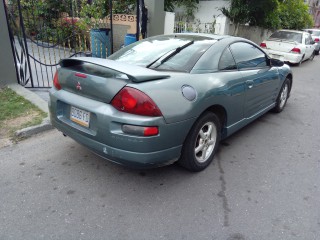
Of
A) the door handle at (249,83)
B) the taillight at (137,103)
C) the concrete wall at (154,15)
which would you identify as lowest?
the door handle at (249,83)

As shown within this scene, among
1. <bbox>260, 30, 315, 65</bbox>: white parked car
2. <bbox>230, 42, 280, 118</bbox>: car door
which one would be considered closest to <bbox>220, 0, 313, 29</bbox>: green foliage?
<bbox>260, 30, 315, 65</bbox>: white parked car

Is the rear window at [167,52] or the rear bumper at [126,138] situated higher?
the rear window at [167,52]

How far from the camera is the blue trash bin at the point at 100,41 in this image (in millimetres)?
8406

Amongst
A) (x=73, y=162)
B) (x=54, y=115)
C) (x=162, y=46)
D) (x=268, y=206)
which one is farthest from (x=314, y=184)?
(x=54, y=115)

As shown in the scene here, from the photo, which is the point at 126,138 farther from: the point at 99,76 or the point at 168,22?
the point at 168,22

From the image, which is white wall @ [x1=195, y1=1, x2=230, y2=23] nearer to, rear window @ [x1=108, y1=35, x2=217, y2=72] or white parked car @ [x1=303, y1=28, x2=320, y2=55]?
white parked car @ [x1=303, y1=28, x2=320, y2=55]

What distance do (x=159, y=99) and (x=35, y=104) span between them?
10.8ft

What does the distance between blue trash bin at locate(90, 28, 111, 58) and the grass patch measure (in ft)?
12.8

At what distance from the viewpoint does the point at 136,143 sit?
240cm

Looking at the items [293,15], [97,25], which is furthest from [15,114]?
[293,15]

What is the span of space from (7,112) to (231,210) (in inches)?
152

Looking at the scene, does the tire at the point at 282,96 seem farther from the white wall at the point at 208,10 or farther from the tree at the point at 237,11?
the white wall at the point at 208,10

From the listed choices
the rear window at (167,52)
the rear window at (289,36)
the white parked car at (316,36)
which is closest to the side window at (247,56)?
the rear window at (167,52)

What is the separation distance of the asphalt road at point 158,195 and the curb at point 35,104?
5.6 inches
